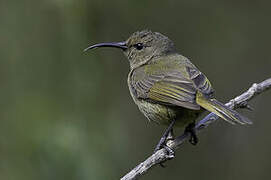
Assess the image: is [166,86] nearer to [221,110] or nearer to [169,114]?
[169,114]

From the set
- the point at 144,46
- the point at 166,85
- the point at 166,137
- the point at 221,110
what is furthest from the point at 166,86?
the point at 144,46

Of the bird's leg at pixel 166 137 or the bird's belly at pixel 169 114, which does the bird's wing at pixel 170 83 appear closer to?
the bird's belly at pixel 169 114

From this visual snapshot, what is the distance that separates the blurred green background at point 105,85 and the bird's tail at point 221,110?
1.86 metres

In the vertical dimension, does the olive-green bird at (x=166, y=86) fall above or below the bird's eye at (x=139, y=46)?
below

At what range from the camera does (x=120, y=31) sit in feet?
29.7

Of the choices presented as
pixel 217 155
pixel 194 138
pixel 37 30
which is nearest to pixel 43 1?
pixel 37 30

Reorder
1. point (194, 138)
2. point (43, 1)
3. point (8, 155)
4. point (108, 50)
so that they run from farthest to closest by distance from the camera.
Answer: point (108, 50) → point (43, 1) → point (8, 155) → point (194, 138)

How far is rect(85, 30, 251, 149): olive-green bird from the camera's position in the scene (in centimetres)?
562

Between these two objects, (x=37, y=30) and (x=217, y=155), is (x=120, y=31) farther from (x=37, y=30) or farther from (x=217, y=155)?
(x=217, y=155)

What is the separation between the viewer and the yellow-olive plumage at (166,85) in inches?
221

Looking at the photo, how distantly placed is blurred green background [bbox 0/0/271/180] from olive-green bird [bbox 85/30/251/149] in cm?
65

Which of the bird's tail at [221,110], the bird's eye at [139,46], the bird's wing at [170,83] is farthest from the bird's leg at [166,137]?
the bird's eye at [139,46]

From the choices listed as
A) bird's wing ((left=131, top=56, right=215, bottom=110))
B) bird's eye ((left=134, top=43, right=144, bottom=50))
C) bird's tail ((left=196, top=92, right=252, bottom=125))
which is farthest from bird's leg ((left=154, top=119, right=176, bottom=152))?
bird's eye ((left=134, top=43, right=144, bottom=50))

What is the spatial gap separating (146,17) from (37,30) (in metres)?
1.87
